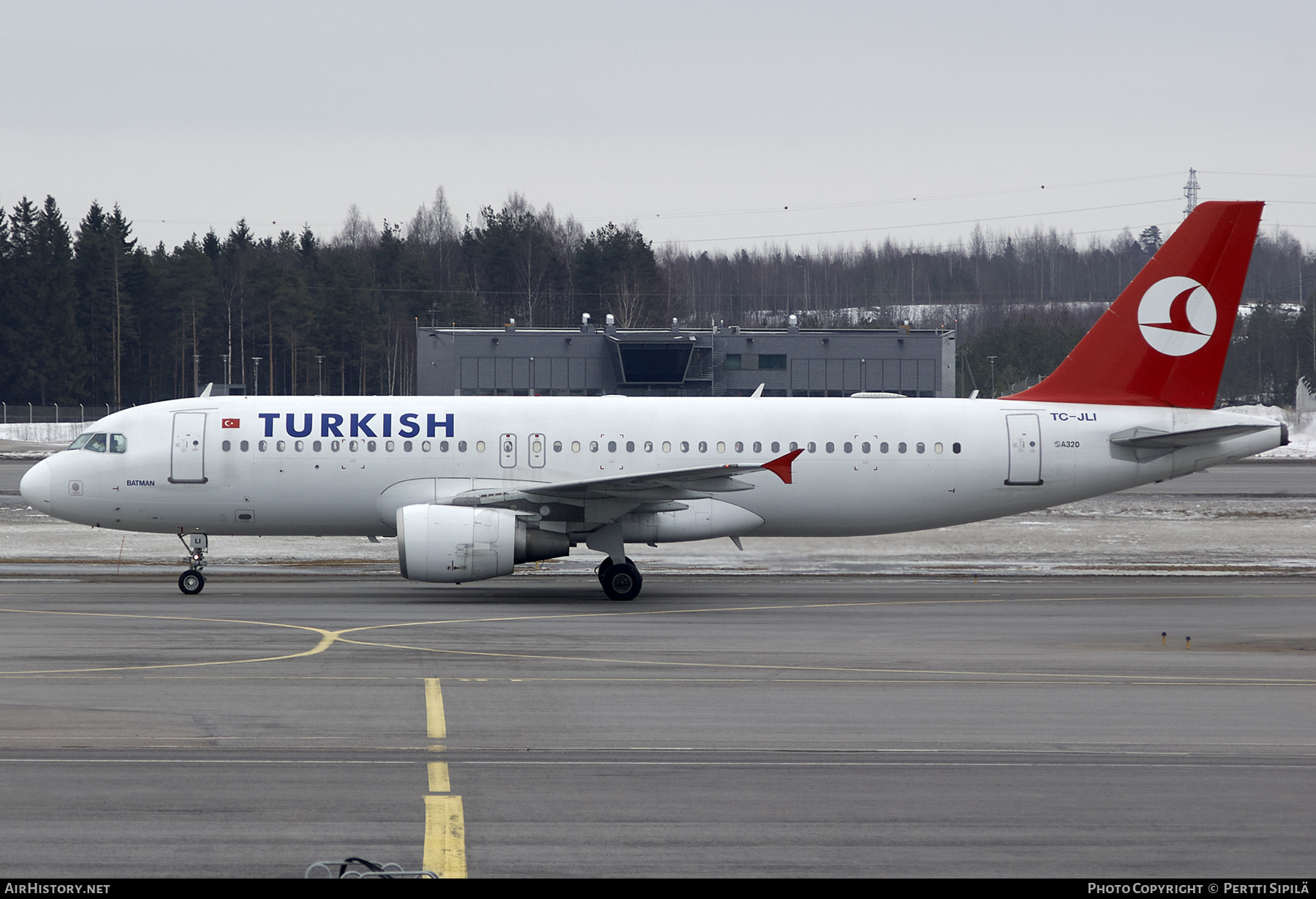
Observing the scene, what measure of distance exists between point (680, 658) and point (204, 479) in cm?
1216

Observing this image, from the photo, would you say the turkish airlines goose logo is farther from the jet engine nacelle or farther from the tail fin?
the jet engine nacelle

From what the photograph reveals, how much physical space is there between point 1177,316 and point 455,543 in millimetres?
15947

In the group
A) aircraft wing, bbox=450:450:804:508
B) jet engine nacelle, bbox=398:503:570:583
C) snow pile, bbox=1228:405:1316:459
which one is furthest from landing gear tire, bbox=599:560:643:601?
snow pile, bbox=1228:405:1316:459

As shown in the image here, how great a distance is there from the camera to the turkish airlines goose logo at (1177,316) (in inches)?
1056

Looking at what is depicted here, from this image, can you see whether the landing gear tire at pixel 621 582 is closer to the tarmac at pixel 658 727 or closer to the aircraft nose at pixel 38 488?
the tarmac at pixel 658 727

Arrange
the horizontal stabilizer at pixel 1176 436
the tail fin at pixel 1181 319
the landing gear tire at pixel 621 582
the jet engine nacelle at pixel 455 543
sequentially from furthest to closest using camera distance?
the tail fin at pixel 1181 319
the horizontal stabilizer at pixel 1176 436
the landing gear tire at pixel 621 582
the jet engine nacelle at pixel 455 543

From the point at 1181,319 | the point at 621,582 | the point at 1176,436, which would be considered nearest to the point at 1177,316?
the point at 1181,319

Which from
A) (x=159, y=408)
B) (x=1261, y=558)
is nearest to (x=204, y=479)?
(x=159, y=408)

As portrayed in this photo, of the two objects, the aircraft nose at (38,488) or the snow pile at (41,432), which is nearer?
the aircraft nose at (38,488)

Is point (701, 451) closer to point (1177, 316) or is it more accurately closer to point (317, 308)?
point (1177, 316)

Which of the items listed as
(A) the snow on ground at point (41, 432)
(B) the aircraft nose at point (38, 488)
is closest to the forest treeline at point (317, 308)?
(A) the snow on ground at point (41, 432)

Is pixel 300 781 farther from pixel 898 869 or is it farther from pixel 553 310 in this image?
pixel 553 310

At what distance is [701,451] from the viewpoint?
86.5 feet

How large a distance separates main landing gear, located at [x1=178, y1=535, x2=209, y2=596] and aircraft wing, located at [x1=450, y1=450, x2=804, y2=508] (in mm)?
5203
